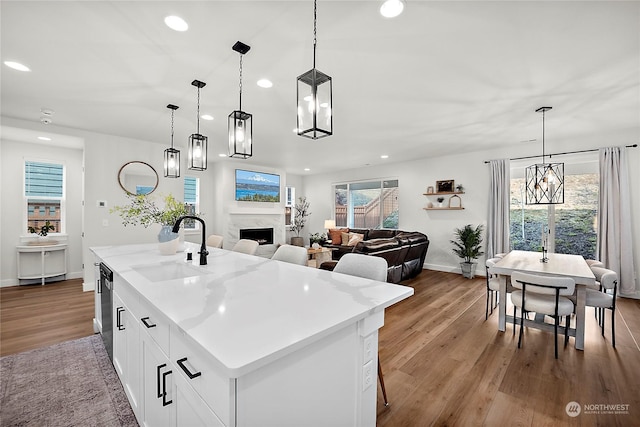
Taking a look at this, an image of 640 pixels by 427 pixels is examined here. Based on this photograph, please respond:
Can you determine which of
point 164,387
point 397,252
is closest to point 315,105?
point 164,387

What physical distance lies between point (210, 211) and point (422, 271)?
5381 mm

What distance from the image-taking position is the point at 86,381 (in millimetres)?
2111

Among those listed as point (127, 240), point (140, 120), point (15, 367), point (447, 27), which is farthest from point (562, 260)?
point (127, 240)


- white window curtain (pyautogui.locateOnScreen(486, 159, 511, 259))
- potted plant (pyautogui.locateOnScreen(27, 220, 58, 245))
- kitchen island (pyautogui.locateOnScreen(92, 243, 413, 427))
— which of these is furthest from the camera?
white window curtain (pyautogui.locateOnScreen(486, 159, 511, 259))

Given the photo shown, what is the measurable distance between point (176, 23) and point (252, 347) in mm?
2247

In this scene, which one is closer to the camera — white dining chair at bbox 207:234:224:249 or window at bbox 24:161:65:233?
white dining chair at bbox 207:234:224:249

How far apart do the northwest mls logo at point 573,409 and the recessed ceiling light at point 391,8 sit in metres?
2.83

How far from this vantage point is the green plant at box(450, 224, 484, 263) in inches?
216

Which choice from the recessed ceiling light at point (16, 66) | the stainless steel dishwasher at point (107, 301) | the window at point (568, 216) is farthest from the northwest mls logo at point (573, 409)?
the recessed ceiling light at point (16, 66)

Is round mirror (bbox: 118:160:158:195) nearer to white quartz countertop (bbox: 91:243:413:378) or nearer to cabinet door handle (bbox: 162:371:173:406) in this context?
white quartz countertop (bbox: 91:243:413:378)

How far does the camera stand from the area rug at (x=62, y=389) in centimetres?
175

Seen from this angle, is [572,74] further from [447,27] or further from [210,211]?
[210,211]

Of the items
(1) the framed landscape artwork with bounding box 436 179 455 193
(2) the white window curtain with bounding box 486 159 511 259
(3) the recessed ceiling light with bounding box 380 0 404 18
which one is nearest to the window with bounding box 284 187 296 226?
(1) the framed landscape artwork with bounding box 436 179 455 193

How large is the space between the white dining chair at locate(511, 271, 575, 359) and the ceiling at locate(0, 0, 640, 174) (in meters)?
1.93
